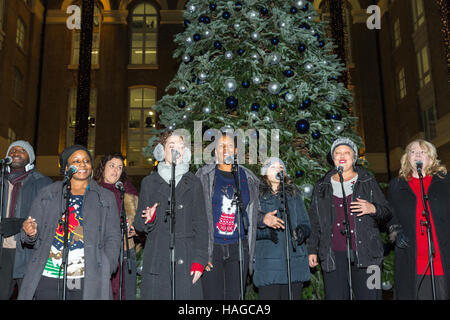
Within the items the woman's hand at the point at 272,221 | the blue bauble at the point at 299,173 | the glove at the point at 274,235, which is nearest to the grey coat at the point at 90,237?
the woman's hand at the point at 272,221

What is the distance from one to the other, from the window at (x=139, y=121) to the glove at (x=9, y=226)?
14899mm

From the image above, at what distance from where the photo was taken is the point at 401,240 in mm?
3875

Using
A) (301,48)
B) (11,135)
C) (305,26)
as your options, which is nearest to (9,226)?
(301,48)

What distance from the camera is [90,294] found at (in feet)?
10.4

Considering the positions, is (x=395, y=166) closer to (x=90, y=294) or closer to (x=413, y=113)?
(x=413, y=113)

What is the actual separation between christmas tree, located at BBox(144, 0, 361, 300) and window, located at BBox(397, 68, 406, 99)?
1415cm

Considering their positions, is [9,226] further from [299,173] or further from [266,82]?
[266,82]

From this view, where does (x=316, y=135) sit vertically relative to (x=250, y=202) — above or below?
above

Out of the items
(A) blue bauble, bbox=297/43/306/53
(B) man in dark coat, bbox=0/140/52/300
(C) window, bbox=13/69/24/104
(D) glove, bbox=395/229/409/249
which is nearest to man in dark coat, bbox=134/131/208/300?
(B) man in dark coat, bbox=0/140/52/300

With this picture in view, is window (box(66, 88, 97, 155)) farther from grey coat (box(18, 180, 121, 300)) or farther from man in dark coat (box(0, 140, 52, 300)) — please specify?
grey coat (box(18, 180, 121, 300))

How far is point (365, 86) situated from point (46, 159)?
14027mm

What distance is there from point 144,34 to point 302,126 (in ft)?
53.3
